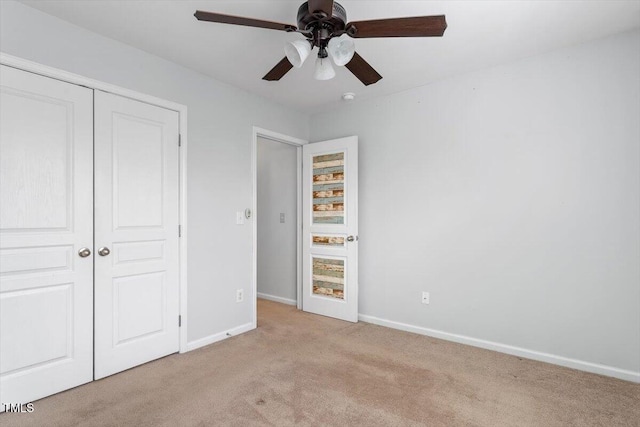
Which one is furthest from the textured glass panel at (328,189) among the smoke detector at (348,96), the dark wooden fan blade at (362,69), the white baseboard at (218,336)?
the dark wooden fan blade at (362,69)

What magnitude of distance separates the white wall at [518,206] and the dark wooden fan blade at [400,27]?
1.57 metres

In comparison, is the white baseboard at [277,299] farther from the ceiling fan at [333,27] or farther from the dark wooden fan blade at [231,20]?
the dark wooden fan blade at [231,20]

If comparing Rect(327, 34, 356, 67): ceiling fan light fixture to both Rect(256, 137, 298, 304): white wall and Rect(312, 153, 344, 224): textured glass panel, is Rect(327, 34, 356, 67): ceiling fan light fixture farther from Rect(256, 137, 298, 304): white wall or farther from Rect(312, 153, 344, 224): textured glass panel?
Rect(256, 137, 298, 304): white wall

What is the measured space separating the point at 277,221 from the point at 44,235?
2.69 meters

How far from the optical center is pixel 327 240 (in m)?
3.92

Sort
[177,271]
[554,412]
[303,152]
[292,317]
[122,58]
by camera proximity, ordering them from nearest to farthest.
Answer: [554,412]
[122,58]
[177,271]
[292,317]
[303,152]

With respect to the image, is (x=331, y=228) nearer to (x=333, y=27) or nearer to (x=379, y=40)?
(x=379, y=40)

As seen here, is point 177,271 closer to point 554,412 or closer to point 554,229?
point 554,412

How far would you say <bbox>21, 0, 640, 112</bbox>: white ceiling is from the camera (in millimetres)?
2092

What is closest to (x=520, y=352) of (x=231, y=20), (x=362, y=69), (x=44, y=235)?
(x=362, y=69)

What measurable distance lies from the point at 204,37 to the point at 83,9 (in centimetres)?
73

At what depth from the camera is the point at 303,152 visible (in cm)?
415

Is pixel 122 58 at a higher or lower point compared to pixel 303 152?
higher

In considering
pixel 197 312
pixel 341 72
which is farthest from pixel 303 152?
pixel 197 312
